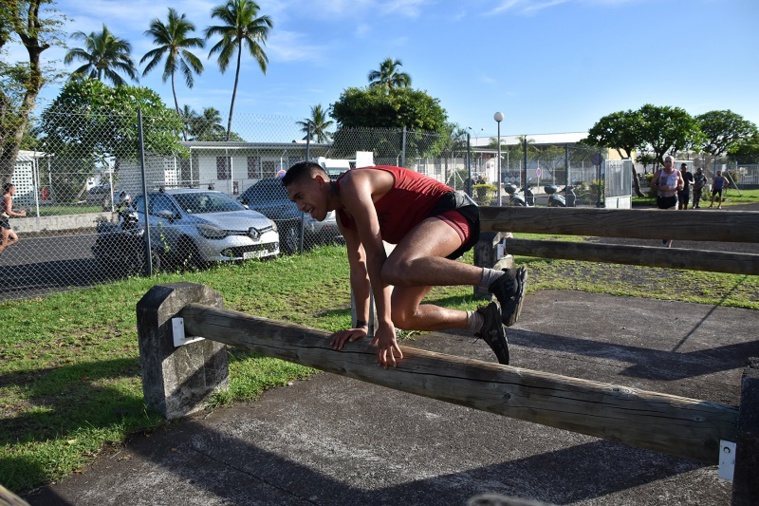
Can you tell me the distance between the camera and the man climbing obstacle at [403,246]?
115 inches

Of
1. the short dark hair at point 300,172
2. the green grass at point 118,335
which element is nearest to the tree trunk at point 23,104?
the green grass at point 118,335

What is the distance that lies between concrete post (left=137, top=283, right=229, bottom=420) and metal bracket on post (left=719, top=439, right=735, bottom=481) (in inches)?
127

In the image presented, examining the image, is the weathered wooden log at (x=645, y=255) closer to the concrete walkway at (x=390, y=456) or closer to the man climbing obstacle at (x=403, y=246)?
the concrete walkway at (x=390, y=456)

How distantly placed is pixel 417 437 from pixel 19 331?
Answer: 476 centimetres

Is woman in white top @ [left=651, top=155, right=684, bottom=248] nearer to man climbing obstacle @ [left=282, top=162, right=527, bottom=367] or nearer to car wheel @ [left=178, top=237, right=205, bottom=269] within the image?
car wheel @ [left=178, top=237, right=205, bottom=269]

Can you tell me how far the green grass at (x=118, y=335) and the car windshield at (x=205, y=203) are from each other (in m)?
1.33

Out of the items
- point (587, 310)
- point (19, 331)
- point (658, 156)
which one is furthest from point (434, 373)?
point (658, 156)

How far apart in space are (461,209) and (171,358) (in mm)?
2180

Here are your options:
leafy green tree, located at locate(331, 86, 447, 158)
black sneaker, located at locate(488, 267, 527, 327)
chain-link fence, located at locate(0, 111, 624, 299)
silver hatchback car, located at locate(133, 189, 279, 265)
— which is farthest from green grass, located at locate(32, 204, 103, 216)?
leafy green tree, located at locate(331, 86, 447, 158)

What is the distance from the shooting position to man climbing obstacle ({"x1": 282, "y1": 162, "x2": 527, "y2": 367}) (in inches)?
115

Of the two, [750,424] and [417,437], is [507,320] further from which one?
[750,424]

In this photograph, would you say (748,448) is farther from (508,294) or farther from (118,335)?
(118,335)

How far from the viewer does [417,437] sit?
3.66 metres

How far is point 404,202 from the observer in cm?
333
